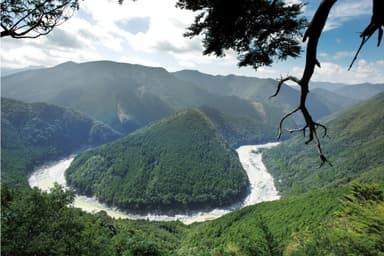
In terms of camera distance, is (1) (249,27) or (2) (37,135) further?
(2) (37,135)

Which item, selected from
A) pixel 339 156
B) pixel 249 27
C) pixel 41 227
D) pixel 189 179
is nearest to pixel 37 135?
pixel 189 179

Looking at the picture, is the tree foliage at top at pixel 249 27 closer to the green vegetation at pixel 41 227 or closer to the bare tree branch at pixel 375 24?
the bare tree branch at pixel 375 24

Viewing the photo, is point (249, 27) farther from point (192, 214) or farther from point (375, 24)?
point (192, 214)

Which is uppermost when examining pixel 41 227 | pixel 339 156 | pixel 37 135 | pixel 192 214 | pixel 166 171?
pixel 41 227

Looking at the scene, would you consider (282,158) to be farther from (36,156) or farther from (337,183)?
(36,156)

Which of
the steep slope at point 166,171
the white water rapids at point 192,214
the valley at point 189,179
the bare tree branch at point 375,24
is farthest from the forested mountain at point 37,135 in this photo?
the bare tree branch at point 375,24

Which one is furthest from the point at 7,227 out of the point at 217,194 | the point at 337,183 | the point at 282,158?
the point at 282,158
